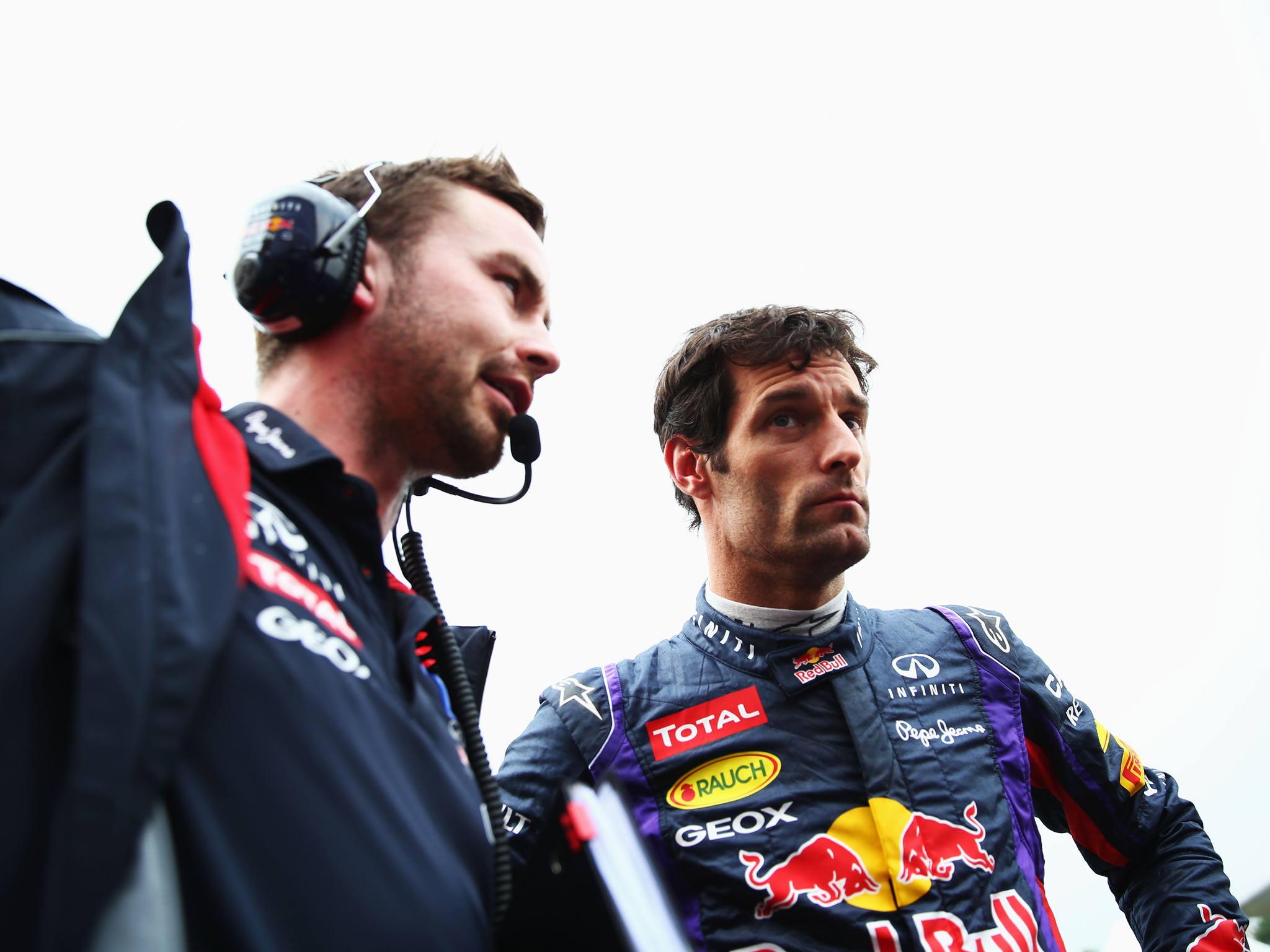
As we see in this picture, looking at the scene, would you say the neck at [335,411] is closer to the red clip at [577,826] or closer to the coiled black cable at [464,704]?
the coiled black cable at [464,704]

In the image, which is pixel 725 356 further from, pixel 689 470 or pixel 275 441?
pixel 275 441

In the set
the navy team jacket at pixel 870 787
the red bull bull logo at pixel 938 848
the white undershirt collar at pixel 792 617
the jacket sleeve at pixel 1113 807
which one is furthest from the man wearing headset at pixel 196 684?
the jacket sleeve at pixel 1113 807

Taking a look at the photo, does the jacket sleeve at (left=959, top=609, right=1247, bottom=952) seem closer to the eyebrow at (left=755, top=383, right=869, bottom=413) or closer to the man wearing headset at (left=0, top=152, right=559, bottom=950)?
the eyebrow at (left=755, top=383, right=869, bottom=413)

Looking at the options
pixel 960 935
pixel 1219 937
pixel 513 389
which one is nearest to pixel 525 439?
pixel 513 389

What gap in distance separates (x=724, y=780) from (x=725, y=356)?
1.17 meters

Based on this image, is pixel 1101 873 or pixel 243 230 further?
pixel 1101 873

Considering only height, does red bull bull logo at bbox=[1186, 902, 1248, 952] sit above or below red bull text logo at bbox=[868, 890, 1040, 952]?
below

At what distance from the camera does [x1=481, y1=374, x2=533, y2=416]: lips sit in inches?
54.2

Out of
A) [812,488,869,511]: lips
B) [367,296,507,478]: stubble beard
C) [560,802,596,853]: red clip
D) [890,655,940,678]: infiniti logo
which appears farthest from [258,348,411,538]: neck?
[890,655,940,678]: infiniti logo

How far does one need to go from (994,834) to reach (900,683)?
1.19ft

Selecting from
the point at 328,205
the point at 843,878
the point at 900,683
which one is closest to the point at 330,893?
the point at 328,205

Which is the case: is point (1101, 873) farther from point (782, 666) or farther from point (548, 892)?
point (548, 892)

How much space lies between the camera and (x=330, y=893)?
0.75 metres

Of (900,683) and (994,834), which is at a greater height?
(900,683)
